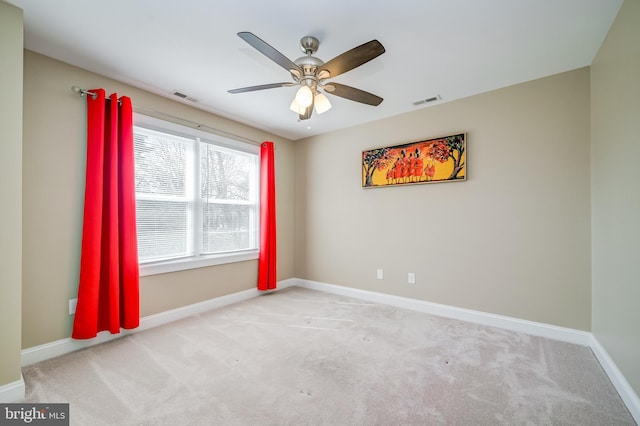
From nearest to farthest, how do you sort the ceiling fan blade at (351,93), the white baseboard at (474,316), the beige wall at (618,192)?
the beige wall at (618,192) → the ceiling fan blade at (351,93) → the white baseboard at (474,316)

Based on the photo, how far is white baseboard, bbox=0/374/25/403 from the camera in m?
1.73

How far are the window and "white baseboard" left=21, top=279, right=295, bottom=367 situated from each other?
48 centimetres

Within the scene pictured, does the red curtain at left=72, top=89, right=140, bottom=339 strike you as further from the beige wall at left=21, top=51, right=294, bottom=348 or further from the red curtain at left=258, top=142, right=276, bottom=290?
the red curtain at left=258, top=142, right=276, bottom=290

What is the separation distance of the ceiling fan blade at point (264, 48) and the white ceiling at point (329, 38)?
322mm

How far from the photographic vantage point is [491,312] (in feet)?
9.72

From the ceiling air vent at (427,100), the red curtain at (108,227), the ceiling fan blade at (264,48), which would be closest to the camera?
the ceiling fan blade at (264,48)

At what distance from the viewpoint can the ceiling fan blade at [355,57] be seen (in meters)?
1.62

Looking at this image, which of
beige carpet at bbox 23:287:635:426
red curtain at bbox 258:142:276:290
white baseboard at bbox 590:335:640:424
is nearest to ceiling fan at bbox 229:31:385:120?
red curtain at bbox 258:142:276:290

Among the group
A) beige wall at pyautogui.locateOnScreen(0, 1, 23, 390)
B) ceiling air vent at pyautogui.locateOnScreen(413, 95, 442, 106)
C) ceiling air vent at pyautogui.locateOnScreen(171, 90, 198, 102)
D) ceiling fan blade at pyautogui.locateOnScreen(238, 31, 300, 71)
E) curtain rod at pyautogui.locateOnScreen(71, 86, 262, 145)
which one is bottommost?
beige wall at pyautogui.locateOnScreen(0, 1, 23, 390)

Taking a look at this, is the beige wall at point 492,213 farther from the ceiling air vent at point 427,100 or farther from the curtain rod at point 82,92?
the curtain rod at point 82,92

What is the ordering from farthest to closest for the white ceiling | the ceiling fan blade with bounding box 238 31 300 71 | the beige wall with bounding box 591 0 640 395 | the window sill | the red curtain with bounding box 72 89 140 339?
the window sill < the red curtain with bounding box 72 89 140 339 < the white ceiling < the beige wall with bounding box 591 0 640 395 < the ceiling fan blade with bounding box 238 31 300 71

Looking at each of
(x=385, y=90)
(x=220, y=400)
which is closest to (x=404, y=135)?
(x=385, y=90)

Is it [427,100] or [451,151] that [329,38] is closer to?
[427,100]

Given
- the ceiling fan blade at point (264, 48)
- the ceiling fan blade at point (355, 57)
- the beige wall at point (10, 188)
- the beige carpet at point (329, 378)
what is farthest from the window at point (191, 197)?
the ceiling fan blade at point (355, 57)
